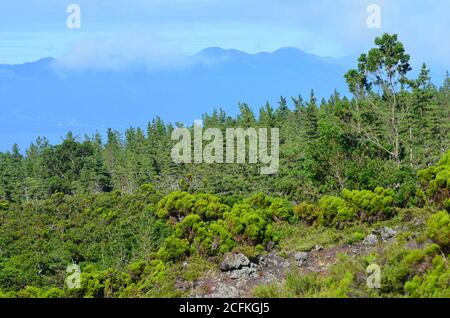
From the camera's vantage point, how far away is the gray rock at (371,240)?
548 inches

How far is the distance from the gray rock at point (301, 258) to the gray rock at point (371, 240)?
1517 mm

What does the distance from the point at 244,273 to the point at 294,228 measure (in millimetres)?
4958

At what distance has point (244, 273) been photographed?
13.0m

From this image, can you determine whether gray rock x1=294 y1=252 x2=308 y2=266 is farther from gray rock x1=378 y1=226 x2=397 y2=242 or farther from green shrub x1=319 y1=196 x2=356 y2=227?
green shrub x1=319 y1=196 x2=356 y2=227

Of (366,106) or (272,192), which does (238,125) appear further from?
(366,106)

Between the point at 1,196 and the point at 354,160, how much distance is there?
37.4m

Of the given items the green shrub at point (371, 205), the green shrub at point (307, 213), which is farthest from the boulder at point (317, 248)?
the green shrub at point (307, 213)

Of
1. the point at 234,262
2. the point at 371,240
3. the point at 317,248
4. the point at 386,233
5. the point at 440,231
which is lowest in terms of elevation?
the point at 234,262

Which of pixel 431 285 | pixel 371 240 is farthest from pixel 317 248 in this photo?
pixel 431 285

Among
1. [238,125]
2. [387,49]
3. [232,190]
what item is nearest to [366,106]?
[387,49]

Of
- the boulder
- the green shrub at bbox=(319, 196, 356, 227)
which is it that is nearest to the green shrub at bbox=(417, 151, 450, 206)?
the green shrub at bbox=(319, 196, 356, 227)

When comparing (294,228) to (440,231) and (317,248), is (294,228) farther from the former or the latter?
(440,231)

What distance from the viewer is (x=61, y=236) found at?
91.7 feet

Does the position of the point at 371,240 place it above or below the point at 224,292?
above
